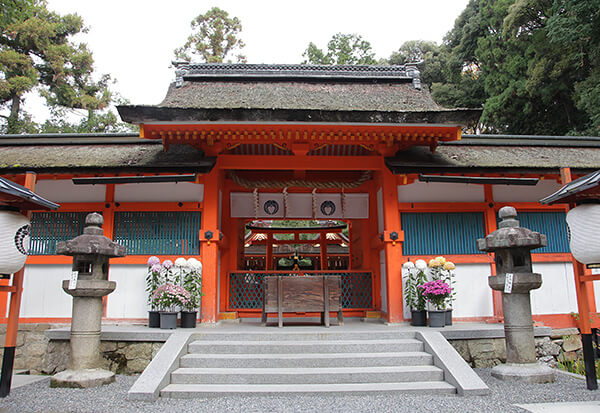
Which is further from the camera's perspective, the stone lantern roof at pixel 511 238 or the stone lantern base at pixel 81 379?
the stone lantern roof at pixel 511 238

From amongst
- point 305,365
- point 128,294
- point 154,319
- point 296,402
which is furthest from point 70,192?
point 296,402

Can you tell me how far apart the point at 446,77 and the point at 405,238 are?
1896 cm

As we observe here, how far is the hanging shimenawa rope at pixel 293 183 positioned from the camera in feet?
26.7

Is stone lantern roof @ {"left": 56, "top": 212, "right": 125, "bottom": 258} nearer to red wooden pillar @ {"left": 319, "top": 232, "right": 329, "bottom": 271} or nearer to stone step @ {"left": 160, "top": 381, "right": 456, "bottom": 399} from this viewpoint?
stone step @ {"left": 160, "top": 381, "right": 456, "bottom": 399}

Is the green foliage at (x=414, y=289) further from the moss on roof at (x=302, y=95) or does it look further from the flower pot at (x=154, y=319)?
the flower pot at (x=154, y=319)

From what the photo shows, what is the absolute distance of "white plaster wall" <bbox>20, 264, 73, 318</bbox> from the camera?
22.8ft

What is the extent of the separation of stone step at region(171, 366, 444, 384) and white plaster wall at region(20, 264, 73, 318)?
11.2 feet

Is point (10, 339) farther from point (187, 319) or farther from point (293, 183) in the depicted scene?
point (293, 183)

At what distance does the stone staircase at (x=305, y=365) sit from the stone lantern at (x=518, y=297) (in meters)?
1.05

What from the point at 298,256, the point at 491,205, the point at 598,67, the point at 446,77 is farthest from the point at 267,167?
the point at 446,77

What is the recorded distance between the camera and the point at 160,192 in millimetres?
7293

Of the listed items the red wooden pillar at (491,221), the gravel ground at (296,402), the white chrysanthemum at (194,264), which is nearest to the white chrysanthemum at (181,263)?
the white chrysanthemum at (194,264)

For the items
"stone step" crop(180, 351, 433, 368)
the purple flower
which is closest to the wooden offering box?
"stone step" crop(180, 351, 433, 368)

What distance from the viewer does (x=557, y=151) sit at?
8.40 meters
